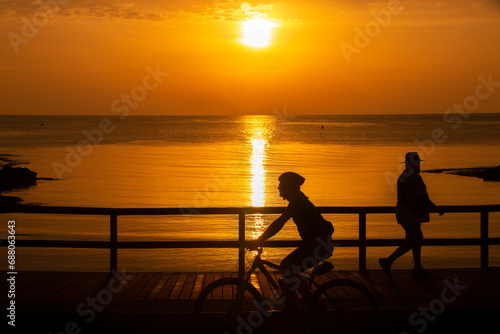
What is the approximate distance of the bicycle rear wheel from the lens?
21.6ft

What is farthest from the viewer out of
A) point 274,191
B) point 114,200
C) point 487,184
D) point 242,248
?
point 487,184

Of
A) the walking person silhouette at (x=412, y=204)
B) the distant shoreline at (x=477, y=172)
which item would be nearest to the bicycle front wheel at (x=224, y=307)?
the walking person silhouette at (x=412, y=204)

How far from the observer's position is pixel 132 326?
743 centimetres

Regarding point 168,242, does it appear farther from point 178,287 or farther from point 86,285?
point 86,285

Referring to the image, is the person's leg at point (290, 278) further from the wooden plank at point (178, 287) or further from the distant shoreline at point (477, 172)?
the distant shoreline at point (477, 172)

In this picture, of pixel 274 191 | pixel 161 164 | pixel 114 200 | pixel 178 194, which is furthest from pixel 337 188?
pixel 161 164

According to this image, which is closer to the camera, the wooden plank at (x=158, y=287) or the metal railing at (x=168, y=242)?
the wooden plank at (x=158, y=287)

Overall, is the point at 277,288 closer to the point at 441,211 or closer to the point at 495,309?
the point at 495,309

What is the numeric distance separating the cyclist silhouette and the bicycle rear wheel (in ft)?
0.81

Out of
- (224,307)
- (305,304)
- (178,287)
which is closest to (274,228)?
(305,304)

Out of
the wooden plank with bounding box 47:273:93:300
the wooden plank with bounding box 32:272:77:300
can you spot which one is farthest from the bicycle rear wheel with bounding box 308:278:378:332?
the wooden plank with bounding box 32:272:77:300

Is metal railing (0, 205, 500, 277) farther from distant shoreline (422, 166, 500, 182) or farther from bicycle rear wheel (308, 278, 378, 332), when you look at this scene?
distant shoreline (422, 166, 500, 182)

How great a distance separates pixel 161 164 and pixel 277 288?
4973cm

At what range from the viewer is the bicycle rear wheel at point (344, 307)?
6.57m
